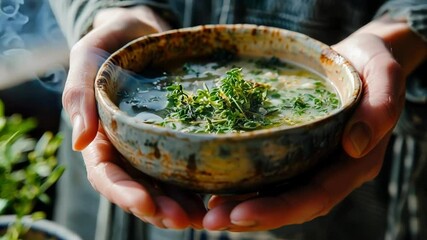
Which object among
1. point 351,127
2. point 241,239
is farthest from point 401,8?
point 241,239

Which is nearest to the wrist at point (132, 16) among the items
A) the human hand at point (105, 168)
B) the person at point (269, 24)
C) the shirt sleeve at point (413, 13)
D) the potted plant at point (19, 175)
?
the person at point (269, 24)

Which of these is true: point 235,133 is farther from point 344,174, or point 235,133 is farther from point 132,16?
point 132,16

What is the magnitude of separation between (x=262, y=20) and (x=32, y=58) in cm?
88

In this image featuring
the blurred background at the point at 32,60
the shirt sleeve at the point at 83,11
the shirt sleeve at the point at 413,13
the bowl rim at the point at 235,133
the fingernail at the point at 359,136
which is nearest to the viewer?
the bowl rim at the point at 235,133

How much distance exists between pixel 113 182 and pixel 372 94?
0.46 m

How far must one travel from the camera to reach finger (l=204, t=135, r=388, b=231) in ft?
2.93

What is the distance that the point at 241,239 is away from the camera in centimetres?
173

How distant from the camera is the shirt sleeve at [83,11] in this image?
139cm

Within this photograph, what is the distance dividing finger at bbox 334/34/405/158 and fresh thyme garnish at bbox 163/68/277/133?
0.14m

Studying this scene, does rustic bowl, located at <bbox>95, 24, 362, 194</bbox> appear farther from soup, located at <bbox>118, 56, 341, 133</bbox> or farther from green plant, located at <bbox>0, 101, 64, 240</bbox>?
green plant, located at <bbox>0, 101, 64, 240</bbox>

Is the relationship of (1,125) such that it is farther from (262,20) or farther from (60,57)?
(60,57)

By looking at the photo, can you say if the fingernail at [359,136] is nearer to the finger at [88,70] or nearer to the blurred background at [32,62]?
the finger at [88,70]

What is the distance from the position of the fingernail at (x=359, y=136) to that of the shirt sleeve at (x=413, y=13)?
17.3 inches

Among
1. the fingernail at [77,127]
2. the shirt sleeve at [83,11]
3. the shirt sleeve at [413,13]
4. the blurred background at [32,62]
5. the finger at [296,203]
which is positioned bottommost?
the blurred background at [32,62]
